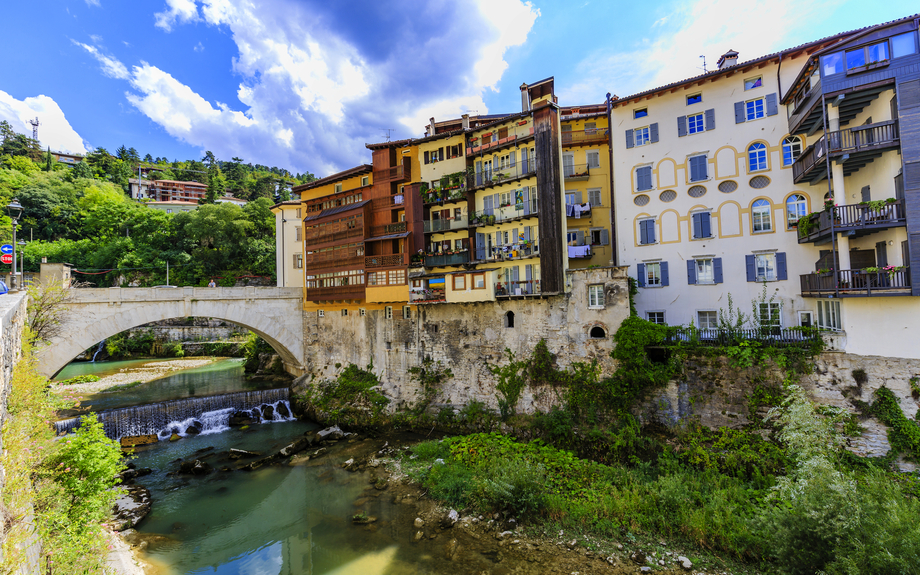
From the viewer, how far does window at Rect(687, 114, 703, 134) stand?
21.4 metres

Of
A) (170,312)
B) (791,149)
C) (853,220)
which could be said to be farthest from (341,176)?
(853,220)

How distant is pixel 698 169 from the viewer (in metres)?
21.3

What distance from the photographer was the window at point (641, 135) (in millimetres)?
22750

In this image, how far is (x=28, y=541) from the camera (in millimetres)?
7336

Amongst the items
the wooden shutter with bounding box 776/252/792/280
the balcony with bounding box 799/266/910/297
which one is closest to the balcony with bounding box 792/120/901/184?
the wooden shutter with bounding box 776/252/792/280

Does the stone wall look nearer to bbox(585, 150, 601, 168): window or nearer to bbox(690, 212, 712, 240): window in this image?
bbox(690, 212, 712, 240): window

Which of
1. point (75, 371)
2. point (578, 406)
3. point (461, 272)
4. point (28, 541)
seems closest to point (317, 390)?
point (461, 272)

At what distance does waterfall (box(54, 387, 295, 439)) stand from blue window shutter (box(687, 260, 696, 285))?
28.5 metres

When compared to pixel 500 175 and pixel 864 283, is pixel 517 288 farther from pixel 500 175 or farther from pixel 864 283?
pixel 864 283

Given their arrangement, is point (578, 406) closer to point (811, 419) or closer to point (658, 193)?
point (811, 419)

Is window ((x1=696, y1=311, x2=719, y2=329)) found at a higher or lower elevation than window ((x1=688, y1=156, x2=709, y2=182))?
lower

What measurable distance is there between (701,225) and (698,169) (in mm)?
3184

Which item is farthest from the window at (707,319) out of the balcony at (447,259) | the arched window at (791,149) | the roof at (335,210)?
the roof at (335,210)

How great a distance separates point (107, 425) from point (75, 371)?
2669cm
